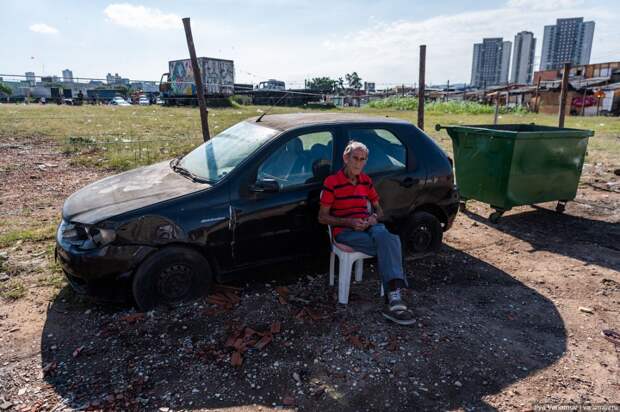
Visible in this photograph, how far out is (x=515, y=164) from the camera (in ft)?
18.7

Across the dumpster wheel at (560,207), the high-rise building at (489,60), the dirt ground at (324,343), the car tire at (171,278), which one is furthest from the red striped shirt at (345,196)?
the high-rise building at (489,60)

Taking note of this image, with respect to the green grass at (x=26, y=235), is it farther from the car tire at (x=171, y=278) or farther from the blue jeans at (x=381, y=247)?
the blue jeans at (x=381, y=247)

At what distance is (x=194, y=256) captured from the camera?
11.6 feet

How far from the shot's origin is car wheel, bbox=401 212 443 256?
458 centimetres

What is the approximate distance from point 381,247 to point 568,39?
427 feet

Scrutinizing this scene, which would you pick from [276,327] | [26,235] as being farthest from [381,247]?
[26,235]

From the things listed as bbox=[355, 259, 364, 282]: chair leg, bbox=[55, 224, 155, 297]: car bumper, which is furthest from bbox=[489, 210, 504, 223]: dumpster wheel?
bbox=[55, 224, 155, 297]: car bumper

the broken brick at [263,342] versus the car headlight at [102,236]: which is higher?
the car headlight at [102,236]

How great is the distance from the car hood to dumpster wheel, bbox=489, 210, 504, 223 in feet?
14.1

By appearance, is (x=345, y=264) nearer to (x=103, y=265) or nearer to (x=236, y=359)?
(x=236, y=359)

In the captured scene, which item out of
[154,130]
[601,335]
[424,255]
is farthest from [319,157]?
[154,130]

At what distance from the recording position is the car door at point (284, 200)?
368 cm

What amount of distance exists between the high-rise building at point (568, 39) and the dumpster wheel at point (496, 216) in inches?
4579

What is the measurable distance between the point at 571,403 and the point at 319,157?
2.71 meters
